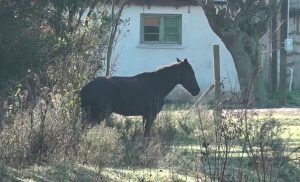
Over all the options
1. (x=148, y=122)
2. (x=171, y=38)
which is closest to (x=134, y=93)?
(x=148, y=122)

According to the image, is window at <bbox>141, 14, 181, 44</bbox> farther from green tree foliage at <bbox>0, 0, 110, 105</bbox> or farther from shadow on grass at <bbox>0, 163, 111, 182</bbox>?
shadow on grass at <bbox>0, 163, 111, 182</bbox>

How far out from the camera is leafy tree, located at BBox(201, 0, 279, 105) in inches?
1013

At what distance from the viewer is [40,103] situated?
43.3 feet

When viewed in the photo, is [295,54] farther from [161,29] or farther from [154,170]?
[154,170]

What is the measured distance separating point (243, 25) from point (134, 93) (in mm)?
10548

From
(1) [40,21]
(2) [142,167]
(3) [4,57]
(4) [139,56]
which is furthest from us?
(4) [139,56]

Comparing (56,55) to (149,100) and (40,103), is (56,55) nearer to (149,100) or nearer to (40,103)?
(40,103)

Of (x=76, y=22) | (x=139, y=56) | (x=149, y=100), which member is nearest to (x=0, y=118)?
(x=76, y=22)

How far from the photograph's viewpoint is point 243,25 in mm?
26047

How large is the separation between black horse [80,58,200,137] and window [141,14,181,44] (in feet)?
46.0

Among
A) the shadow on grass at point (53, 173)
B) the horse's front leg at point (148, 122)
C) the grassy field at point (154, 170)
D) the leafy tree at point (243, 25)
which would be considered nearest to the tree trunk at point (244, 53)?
the leafy tree at point (243, 25)

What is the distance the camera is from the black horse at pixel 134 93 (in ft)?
50.4

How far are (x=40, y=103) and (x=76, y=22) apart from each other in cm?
274

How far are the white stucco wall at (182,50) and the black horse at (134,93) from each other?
13403 mm
